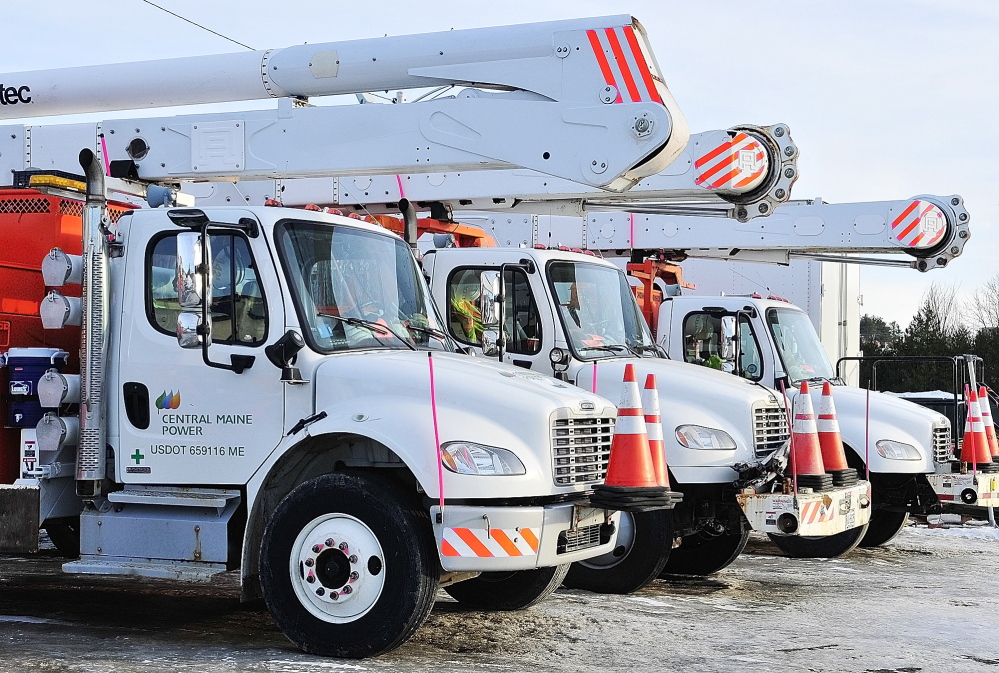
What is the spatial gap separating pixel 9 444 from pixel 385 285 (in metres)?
2.42

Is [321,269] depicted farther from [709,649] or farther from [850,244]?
[850,244]

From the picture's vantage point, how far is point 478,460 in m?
6.34

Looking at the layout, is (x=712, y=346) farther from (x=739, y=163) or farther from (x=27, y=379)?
(x=27, y=379)

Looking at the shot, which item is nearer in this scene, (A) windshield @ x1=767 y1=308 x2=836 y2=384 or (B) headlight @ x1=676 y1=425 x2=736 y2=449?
(B) headlight @ x1=676 y1=425 x2=736 y2=449

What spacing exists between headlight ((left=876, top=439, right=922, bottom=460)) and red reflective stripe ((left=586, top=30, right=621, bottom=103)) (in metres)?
4.99

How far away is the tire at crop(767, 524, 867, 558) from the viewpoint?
11172 millimetres

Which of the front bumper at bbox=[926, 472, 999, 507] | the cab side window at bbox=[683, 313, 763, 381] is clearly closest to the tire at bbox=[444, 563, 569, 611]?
the cab side window at bbox=[683, 313, 763, 381]

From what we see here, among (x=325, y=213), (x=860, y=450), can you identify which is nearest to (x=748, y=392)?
(x=860, y=450)

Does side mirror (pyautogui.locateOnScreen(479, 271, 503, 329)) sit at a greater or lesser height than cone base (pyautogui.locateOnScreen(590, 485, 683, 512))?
greater

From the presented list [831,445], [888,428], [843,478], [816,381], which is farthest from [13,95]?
[888,428]

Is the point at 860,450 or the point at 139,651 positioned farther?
the point at 860,450

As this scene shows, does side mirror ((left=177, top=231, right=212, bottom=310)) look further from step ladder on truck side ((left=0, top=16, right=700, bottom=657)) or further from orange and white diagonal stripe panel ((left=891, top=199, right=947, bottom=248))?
orange and white diagonal stripe panel ((left=891, top=199, right=947, bottom=248))

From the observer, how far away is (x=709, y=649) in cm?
709

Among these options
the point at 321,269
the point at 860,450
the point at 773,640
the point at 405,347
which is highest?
the point at 321,269
